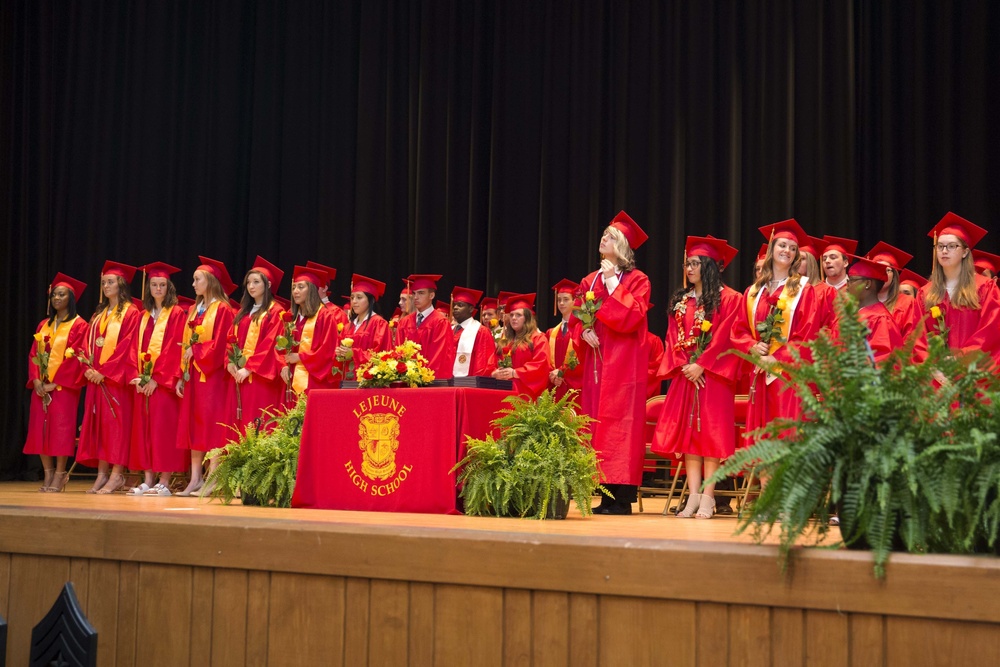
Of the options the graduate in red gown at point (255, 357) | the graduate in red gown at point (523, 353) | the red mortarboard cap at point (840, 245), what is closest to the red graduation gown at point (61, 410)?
the graduate in red gown at point (255, 357)

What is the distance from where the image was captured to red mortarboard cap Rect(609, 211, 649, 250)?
21.2ft

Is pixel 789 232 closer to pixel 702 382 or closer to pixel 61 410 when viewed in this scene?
pixel 702 382

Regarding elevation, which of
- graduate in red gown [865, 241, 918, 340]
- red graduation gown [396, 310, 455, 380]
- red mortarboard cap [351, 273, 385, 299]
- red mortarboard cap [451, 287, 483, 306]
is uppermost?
red mortarboard cap [351, 273, 385, 299]

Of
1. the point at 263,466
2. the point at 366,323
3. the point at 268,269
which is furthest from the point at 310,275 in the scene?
the point at 263,466

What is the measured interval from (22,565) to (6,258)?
28.6 feet

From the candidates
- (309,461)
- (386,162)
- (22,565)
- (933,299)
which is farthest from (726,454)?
(386,162)

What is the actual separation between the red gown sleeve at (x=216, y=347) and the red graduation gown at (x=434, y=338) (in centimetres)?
138

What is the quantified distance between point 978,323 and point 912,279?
77.4 inches

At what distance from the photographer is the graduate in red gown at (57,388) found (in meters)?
8.73

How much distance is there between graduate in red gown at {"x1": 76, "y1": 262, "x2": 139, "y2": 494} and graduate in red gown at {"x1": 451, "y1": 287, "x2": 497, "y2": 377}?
2.62 meters

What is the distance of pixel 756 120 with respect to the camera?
32.8ft

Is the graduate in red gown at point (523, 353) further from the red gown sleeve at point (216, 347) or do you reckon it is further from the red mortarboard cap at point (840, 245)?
the red mortarboard cap at point (840, 245)

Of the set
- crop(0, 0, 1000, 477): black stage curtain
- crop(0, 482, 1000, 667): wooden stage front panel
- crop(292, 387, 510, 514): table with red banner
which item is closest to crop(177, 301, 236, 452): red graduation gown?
crop(292, 387, 510, 514): table with red banner

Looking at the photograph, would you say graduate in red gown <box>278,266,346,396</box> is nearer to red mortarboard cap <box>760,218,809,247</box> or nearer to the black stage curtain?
the black stage curtain
